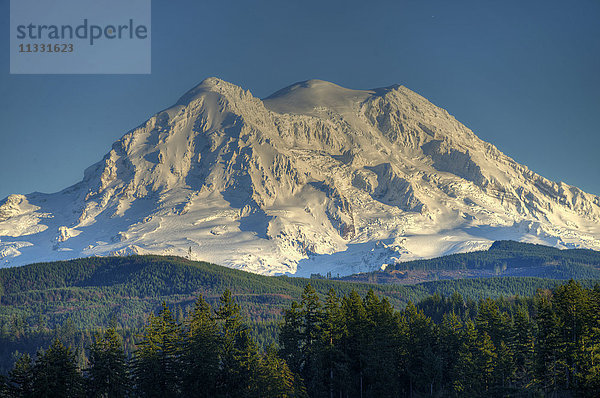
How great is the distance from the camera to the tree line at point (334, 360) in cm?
10744

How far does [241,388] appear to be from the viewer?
11200cm

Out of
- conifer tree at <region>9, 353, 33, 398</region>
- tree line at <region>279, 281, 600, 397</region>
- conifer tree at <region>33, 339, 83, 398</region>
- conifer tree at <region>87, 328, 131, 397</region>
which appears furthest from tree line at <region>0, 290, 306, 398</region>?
tree line at <region>279, 281, 600, 397</region>

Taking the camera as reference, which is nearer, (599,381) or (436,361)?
(599,381)

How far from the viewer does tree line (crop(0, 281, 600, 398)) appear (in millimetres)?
107438

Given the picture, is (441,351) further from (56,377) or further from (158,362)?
(56,377)

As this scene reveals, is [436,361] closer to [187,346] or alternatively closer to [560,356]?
[560,356]

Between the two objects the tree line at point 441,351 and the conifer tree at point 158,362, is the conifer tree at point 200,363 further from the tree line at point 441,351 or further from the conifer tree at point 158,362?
the tree line at point 441,351

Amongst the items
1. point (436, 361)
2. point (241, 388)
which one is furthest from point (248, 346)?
point (436, 361)

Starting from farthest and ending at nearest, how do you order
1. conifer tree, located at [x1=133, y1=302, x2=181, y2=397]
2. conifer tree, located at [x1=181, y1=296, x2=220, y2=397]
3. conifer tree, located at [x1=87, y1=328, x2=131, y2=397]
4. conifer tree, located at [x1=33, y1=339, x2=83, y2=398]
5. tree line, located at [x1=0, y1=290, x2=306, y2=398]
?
conifer tree, located at [x1=181, y1=296, x2=220, y2=397], conifer tree, located at [x1=133, y1=302, x2=181, y2=397], conifer tree, located at [x1=87, y1=328, x2=131, y2=397], tree line, located at [x1=0, y1=290, x2=306, y2=398], conifer tree, located at [x1=33, y1=339, x2=83, y2=398]

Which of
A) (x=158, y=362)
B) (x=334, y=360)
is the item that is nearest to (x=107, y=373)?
(x=158, y=362)

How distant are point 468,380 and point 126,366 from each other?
50128mm

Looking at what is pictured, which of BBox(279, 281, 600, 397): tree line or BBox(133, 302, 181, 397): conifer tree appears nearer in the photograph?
BBox(133, 302, 181, 397): conifer tree

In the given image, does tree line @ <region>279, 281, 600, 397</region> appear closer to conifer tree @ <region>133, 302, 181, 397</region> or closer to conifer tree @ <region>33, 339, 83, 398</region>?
conifer tree @ <region>133, 302, 181, 397</region>

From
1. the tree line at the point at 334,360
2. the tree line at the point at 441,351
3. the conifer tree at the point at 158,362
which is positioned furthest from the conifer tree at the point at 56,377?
the tree line at the point at 441,351
